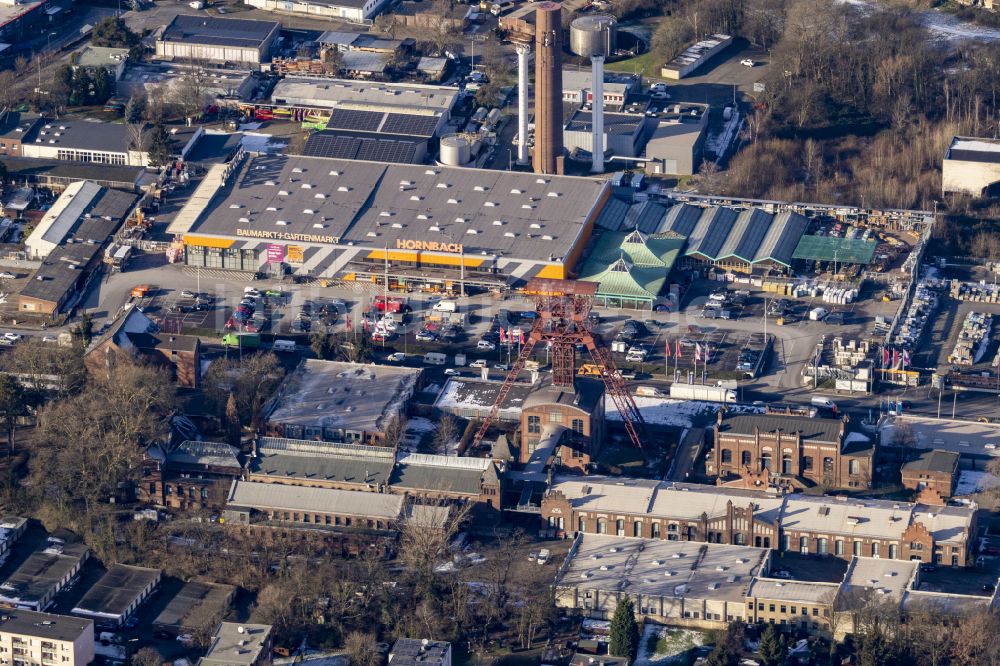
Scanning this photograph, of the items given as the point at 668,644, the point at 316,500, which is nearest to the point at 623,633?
the point at 668,644

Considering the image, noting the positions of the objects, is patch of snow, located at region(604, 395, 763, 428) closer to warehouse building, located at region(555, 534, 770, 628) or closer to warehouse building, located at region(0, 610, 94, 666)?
warehouse building, located at region(555, 534, 770, 628)

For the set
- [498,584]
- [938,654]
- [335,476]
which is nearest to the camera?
[938,654]

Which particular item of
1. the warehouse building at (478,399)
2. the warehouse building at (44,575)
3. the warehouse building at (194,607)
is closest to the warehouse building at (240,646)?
the warehouse building at (194,607)

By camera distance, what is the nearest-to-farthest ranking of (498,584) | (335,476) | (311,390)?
(498,584) < (335,476) < (311,390)

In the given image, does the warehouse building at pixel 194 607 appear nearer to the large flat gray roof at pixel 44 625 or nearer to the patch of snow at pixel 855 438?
the large flat gray roof at pixel 44 625

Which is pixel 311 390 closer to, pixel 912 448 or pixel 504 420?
pixel 504 420

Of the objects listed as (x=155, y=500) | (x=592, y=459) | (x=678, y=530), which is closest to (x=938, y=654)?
(x=678, y=530)

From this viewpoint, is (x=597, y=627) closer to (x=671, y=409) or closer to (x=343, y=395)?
(x=671, y=409)
